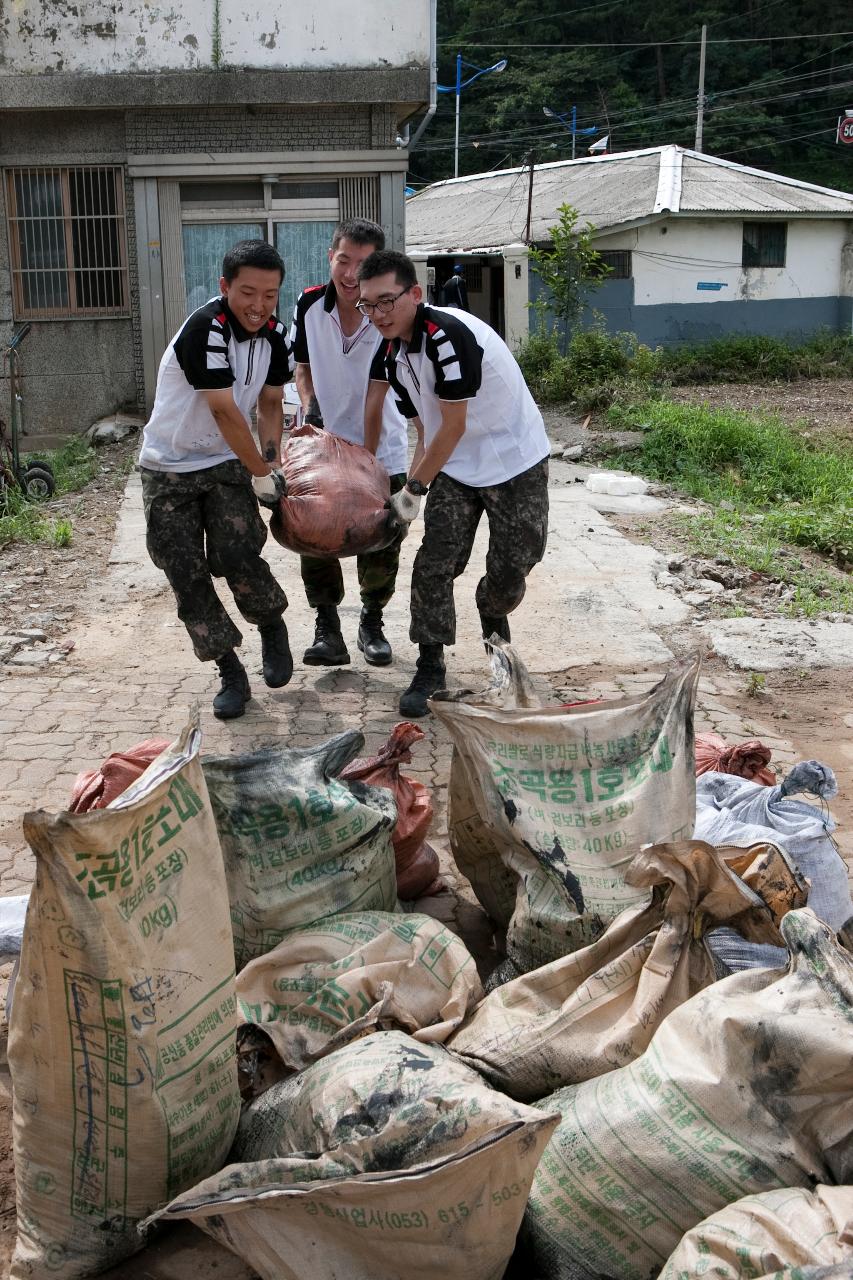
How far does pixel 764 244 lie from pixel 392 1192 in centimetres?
2495

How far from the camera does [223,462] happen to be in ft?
13.9

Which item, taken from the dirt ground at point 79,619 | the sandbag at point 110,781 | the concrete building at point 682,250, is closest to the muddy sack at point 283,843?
the sandbag at point 110,781

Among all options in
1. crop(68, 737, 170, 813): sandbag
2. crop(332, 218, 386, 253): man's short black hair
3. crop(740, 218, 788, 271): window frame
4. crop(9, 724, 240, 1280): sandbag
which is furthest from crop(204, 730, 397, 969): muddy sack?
crop(740, 218, 788, 271): window frame

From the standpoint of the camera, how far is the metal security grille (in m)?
12.0

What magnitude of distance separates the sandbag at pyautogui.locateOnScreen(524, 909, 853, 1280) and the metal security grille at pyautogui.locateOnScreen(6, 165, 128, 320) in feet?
38.2

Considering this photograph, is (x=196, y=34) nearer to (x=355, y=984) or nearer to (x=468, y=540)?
(x=468, y=540)

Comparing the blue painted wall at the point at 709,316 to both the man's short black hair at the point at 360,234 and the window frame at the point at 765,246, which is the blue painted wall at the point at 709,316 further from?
the man's short black hair at the point at 360,234

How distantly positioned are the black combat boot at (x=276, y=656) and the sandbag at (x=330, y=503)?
46cm

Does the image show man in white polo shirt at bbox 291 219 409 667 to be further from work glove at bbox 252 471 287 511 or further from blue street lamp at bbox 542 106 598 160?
blue street lamp at bbox 542 106 598 160

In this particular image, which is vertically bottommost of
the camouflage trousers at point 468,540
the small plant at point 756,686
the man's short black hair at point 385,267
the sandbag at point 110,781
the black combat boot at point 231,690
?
the small plant at point 756,686

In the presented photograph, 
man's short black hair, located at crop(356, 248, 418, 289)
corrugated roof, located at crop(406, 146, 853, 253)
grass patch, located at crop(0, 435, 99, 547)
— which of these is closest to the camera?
man's short black hair, located at crop(356, 248, 418, 289)

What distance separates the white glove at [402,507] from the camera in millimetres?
4234

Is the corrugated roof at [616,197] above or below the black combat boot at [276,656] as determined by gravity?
above

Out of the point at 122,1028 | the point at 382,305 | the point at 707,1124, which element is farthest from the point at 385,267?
the point at 707,1124
